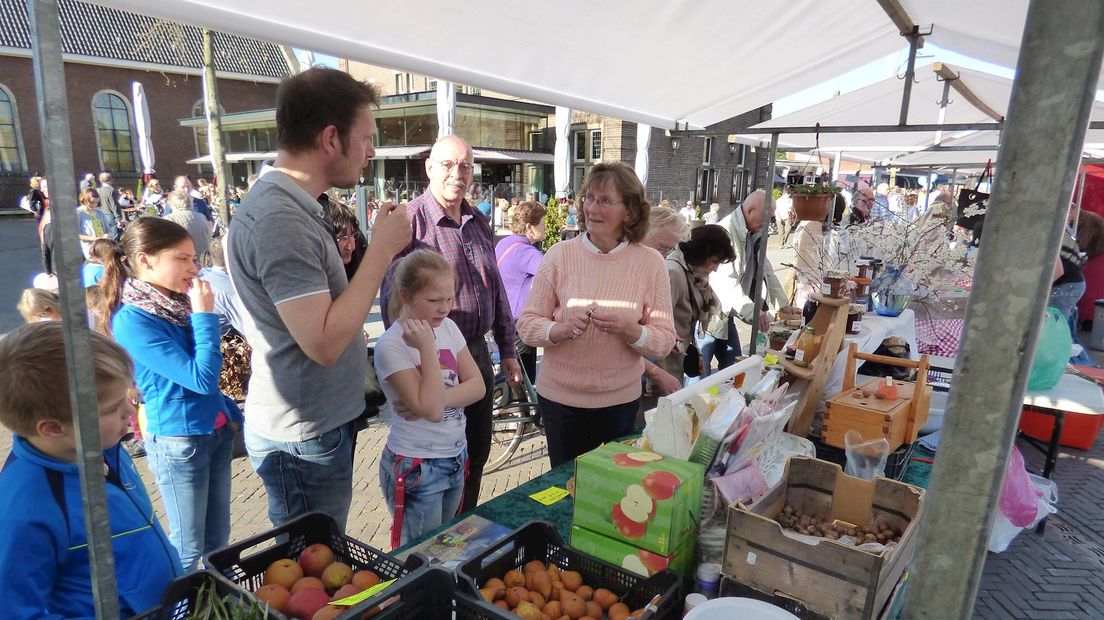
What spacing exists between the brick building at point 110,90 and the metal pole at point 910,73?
26033mm

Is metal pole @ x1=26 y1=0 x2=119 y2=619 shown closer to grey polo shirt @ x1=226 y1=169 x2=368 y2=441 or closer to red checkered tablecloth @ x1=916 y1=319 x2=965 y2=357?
grey polo shirt @ x1=226 y1=169 x2=368 y2=441

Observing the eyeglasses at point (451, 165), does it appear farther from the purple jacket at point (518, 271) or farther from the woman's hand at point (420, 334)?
the purple jacket at point (518, 271)

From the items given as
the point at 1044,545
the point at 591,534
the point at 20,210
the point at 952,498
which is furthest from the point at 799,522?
the point at 20,210

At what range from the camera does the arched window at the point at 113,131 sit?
1053 inches

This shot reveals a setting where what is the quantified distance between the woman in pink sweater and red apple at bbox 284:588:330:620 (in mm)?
1316

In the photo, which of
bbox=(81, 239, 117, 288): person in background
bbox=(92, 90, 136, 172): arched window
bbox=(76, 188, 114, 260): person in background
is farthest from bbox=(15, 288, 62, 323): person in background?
bbox=(92, 90, 136, 172): arched window

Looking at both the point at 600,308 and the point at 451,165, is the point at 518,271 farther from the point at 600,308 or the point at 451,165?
the point at 600,308

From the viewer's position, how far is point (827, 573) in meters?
1.19

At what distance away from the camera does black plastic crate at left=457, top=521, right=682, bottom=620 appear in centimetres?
121

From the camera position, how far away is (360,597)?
111 centimetres

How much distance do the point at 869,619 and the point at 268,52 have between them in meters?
37.9

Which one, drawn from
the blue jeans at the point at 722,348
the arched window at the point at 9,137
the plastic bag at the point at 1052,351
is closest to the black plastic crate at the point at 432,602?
the plastic bag at the point at 1052,351

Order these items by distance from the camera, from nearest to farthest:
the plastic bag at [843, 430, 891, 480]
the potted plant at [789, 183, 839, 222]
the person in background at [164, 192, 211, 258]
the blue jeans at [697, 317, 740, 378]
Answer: the plastic bag at [843, 430, 891, 480] → the potted plant at [789, 183, 839, 222] → the blue jeans at [697, 317, 740, 378] → the person in background at [164, 192, 211, 258]

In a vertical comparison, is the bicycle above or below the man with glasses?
below
